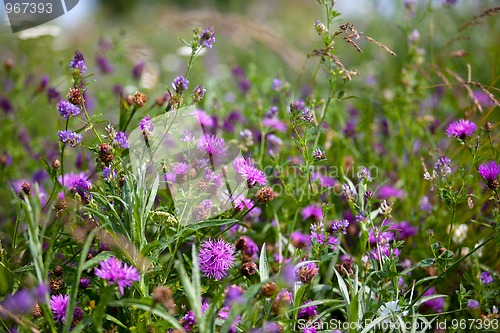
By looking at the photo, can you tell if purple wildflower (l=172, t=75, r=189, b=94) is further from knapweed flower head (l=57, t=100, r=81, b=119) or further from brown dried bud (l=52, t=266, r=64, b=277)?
brown dried bud (l=52, t=266, r=64, b=277)

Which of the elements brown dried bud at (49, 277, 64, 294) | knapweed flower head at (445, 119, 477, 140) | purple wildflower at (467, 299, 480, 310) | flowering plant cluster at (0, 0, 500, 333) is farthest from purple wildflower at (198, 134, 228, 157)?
purple wildflower at (467, 299, 480, 310)

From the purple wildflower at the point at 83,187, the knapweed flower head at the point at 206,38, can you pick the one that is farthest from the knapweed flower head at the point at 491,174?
the purple wildflower at the point at 83,187

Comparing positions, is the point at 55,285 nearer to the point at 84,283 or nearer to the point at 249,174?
the point at 84,283

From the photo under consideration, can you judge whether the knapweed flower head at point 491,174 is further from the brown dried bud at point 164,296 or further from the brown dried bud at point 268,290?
the brown dried bud at point 164,296

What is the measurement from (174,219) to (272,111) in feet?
2.36

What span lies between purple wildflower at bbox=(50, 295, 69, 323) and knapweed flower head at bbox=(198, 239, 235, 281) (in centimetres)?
31

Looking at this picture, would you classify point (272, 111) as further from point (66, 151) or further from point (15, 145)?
point (15, 145)

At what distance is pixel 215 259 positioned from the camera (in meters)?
1.21

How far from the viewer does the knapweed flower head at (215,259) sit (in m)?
1.21

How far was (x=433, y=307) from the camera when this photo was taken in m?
1.48

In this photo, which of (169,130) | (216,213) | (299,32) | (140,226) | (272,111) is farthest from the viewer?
(299,32)

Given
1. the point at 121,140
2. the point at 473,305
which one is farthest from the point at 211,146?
the point at 473,305

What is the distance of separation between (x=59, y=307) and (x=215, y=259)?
1.15 ft

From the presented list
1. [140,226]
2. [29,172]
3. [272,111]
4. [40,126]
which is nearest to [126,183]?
[140,226]
